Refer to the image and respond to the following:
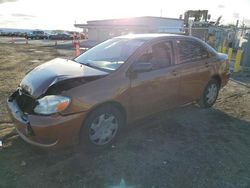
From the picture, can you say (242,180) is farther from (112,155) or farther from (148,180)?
(112,155)

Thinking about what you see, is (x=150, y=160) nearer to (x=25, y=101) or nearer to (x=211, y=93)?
(x=25, y=101)

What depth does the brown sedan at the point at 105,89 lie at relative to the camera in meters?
3.21

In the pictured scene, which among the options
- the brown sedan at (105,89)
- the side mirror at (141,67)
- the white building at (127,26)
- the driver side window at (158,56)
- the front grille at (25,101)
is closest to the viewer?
the brown sedan at (105,89)

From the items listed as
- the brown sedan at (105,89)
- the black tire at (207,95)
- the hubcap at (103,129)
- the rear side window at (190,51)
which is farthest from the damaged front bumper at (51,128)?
the black tire at (207,95)

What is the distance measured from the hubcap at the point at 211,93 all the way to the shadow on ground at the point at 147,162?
3.89 feet

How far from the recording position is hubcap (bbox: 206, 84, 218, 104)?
562 centimetres

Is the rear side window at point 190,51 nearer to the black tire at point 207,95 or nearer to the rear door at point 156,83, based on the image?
the rear door at point 156,83

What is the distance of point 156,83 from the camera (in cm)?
419

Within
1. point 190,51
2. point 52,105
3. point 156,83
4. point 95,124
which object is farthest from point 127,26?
point 52,105

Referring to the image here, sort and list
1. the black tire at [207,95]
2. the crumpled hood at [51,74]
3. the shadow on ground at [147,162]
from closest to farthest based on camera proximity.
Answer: the shadow on ground at [147,162] → the crumpled hood at [51,74] → the black tire at [207,95]

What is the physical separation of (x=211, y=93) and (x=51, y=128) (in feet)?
12.9

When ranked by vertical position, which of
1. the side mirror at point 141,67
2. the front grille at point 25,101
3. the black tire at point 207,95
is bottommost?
the black tire at point 207,95

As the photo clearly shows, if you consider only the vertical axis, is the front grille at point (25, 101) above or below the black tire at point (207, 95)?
above

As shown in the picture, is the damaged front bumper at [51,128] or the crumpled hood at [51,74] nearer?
the damaged front bumper at [51,128]
